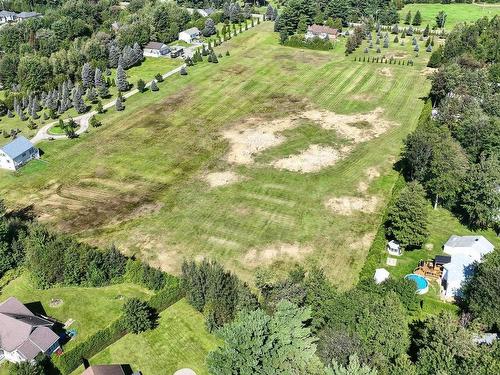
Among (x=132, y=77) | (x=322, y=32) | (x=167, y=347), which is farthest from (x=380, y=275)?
(x=322, y=32)

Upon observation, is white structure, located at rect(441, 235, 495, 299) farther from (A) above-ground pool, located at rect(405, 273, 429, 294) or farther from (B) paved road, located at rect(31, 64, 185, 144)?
(B) paved road, located at rect(31, 64, 185, 144)

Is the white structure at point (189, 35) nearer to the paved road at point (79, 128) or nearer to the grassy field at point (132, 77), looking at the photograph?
the grassy field at point (132, 77)

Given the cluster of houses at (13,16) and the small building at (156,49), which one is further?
the cluster of houses at (13,16)

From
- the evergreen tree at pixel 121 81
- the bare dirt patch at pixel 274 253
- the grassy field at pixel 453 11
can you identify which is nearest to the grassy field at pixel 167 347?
the bare dirt patch at pixel 274 253

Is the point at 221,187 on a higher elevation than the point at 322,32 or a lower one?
lower

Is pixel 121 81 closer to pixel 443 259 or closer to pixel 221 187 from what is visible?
pixel 221 187

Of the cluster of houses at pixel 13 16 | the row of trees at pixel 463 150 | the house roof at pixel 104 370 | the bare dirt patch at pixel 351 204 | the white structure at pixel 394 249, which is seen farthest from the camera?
the cluster of houses at pixel 13 16

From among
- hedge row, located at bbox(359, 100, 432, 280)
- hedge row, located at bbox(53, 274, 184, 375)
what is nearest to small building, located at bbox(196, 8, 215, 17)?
hedge row, located at bbox(359, 100, 432, 280)
